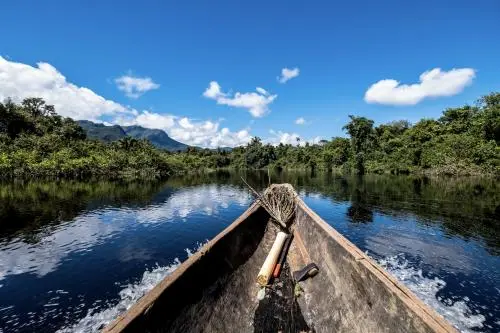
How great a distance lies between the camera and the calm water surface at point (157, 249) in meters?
7.11

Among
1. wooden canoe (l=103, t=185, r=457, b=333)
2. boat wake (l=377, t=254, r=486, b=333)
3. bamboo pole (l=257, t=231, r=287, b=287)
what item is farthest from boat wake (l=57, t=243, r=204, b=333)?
boat wake (l=377, t=254, r=486, b=333)

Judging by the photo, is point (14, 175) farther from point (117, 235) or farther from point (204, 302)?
point (204, 302)

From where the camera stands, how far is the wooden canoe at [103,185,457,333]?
3246 millimetres

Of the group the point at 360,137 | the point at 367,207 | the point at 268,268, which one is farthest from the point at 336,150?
the point at 268,268

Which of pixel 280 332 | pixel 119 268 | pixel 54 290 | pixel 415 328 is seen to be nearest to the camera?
pixel 415 328

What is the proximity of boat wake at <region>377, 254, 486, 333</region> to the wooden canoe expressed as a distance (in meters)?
3.44

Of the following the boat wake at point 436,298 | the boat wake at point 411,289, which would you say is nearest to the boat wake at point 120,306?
the boat wake at point 411,289

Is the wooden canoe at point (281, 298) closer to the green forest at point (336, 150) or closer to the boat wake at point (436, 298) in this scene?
the boat wake at point (436, 298)

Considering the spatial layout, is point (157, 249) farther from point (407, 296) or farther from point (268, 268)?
point (407, 296)

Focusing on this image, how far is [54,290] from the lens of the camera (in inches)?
320

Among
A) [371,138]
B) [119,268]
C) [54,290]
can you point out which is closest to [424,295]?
[119,268]

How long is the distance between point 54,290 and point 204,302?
631 centimetres

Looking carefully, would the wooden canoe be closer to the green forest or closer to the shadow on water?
the shadow on water

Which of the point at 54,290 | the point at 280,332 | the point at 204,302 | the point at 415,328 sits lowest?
the point at 54,290
